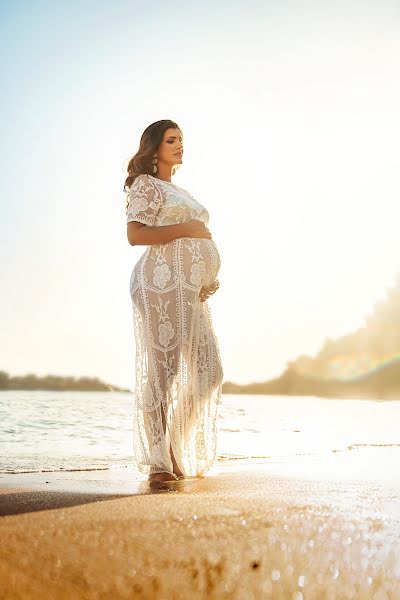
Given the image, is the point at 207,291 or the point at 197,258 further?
the point at 207,291

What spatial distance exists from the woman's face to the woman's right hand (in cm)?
43

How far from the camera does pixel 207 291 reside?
3.86 metres

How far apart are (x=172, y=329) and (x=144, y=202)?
72 cm

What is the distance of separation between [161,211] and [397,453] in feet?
7.80

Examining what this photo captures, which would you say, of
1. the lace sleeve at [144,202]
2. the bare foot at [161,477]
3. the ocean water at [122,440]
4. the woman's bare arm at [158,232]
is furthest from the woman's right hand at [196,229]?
the ocean water at [122,440]

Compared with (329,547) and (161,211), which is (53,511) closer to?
(329,547)

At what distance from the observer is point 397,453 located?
463 centimetres

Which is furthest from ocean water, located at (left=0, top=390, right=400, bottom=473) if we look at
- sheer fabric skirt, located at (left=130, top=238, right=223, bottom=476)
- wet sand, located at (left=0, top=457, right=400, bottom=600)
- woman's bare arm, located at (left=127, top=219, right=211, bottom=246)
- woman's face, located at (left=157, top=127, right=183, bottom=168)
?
woman's face, located at (left=157, top=127, right=183, bottom=168)

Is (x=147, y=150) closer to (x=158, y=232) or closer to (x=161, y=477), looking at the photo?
(x=158, y=232)

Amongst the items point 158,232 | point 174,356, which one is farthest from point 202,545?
point 158,232

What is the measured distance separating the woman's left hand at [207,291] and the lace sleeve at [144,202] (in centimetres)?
48

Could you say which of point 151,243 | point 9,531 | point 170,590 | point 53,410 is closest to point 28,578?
point 170,590

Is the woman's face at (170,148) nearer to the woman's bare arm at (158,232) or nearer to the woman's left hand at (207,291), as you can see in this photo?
the woman's bare arm at (158,232)

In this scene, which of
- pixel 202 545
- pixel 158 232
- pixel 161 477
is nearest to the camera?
pixel 202 545
